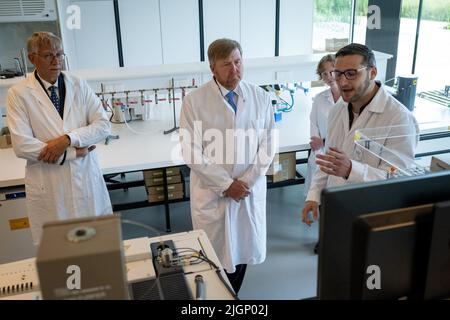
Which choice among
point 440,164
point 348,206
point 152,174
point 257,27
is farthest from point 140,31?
point 348,206

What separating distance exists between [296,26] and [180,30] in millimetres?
1395

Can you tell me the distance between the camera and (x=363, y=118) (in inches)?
62.6

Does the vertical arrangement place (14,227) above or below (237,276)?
above

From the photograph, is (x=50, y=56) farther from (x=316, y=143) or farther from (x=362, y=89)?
(x=316, y=143)

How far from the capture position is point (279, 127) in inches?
117

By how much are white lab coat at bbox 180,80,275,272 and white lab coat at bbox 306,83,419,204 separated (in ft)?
1.31

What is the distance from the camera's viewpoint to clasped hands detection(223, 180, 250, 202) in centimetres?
193

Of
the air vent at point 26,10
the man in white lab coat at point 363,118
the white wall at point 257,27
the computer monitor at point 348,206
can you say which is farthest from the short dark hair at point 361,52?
the white wall at point 257,27

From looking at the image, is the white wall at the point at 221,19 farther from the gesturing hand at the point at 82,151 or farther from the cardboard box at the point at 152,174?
the gesturing hand at the point at 82,151

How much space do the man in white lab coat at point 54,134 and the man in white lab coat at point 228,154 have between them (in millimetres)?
475

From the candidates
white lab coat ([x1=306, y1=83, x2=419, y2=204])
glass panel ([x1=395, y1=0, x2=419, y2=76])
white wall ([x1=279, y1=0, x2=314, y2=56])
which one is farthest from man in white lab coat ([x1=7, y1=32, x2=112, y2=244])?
white wall ([x1=279, y1=0, x2=314, y2=56])

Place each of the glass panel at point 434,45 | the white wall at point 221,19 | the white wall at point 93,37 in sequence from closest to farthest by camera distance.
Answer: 1. the glass panel at point 434,45
2. the white wall at point 93,37
3. the white wall at point 221,19

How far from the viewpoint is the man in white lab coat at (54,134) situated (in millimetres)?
1874

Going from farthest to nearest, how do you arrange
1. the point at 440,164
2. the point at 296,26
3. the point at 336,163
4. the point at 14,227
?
the point at 296,26 → the point at 14,227 → the point at 336,163 → the point at 440,164
